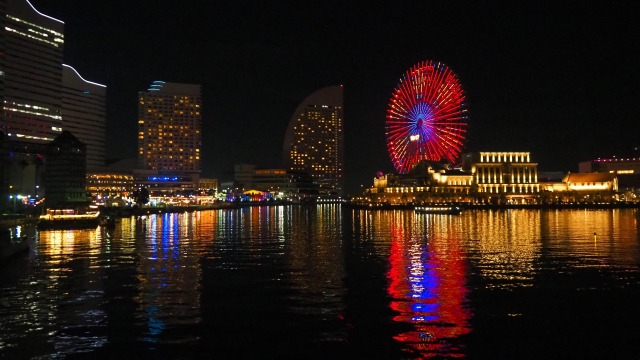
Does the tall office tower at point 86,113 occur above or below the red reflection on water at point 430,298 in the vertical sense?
above

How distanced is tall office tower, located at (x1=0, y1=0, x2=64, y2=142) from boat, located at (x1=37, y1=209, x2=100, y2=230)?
82410 mm

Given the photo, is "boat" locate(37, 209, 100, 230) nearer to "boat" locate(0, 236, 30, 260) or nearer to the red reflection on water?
"boat" locate(0, 236, 30, 260)

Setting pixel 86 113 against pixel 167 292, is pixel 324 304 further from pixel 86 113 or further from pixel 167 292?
pixel 86 113

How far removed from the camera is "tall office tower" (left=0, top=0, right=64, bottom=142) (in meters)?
141

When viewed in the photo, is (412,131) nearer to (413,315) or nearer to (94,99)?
(413,315)

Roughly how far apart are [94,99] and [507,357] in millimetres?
201434

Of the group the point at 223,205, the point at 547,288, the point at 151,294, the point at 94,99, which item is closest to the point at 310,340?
the point at 151,294

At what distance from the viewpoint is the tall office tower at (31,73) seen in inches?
5561

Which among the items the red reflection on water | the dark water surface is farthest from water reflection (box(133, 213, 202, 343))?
the red reflection on water

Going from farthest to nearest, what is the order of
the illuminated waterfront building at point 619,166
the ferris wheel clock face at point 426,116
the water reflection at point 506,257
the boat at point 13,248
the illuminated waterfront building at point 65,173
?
the illuminated waterfront building at point 619,166 < the ferris wheel clock face at point 426,116 < the illuminated waterfront building at point 65,173 < the boat at point 13,248 < the water reflection at point 506,257

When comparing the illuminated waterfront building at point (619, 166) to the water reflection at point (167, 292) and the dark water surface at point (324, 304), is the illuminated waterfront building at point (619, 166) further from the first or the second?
the water reflection at point (167, 292)

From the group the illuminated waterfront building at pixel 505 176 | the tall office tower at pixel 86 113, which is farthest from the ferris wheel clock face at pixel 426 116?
the tall office tower at pixel 86 113

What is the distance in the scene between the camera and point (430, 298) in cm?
1984

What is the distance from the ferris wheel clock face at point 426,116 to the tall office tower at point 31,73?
9156 centimetres
